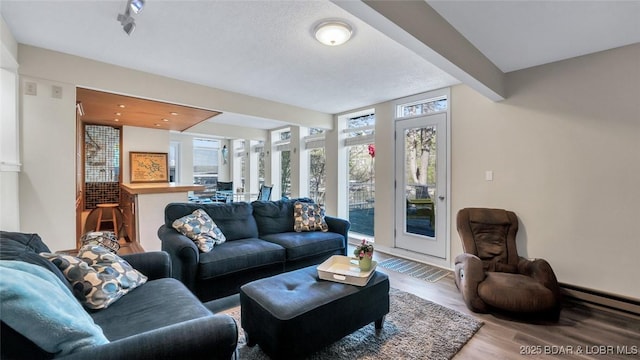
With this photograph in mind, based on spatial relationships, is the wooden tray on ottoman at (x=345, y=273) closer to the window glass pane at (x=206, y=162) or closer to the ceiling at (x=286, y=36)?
the ceiling at (x=286, y=36)

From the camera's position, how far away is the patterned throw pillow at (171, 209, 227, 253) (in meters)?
2.75

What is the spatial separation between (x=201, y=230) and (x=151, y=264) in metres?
0.77

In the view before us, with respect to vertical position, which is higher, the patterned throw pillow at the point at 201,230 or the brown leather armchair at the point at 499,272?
the patterned throw pillow at the point at 201,230

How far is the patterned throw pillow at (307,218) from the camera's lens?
3.72 m

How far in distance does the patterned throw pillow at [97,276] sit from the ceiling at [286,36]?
1.81 metres

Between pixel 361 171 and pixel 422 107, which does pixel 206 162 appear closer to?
pixel 361 171

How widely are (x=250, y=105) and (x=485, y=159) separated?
3408 millimetres

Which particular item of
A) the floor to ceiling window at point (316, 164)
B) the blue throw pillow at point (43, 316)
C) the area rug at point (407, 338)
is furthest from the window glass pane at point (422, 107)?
the blue throw pillow at point (43, 316)

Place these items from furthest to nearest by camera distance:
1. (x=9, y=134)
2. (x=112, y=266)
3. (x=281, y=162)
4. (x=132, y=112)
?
(x=281, y=162) → (x=132, y=112) → (x=9, y=134) → (x=112, y=266)

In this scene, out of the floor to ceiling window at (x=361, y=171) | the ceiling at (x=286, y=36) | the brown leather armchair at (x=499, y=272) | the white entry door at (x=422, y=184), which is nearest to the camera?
the ceiling at (x=286, y=36)

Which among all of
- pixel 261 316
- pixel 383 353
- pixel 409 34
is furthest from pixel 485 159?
pixel 261 316

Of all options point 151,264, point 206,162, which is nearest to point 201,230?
point 151,264

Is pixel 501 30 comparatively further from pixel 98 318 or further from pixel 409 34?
pixel 98 318

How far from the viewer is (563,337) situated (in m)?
2.17
